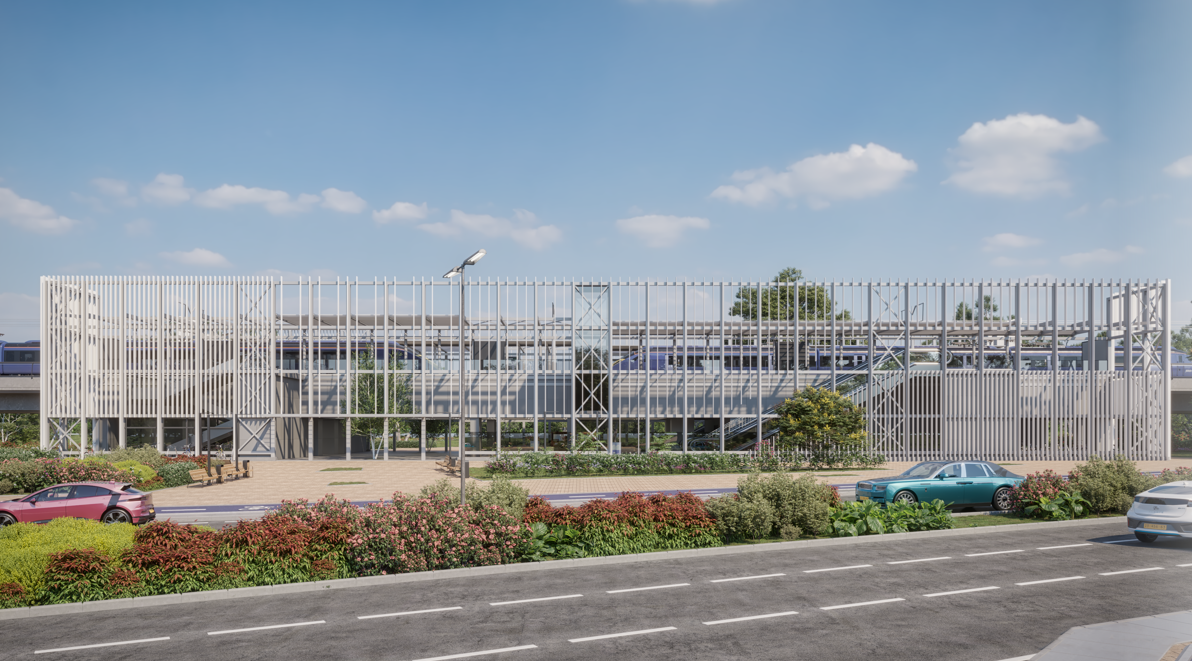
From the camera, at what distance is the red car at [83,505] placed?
19.0 m

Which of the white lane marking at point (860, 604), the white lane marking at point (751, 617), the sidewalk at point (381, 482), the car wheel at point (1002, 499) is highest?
the white lane marking at point (751, 617)

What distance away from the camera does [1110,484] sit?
772 inches

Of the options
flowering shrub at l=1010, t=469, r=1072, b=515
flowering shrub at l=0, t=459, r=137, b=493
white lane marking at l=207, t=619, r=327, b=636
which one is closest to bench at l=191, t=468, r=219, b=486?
flowering shrub at l=0, t=459, r=137, b=493

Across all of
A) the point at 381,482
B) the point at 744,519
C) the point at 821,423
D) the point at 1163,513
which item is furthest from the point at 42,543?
the point at 821,423

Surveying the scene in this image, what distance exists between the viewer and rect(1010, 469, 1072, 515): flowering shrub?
762 inches

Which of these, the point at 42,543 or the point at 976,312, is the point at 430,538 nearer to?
the point at 42,543

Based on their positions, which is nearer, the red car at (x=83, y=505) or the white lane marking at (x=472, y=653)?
the white lane marking at (x=472, y=653)

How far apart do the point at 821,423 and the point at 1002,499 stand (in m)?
13.9

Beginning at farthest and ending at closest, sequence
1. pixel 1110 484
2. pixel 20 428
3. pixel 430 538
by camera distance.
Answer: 1. pixel 20 428
2. pixel 1110 484
3. pixel 430 538

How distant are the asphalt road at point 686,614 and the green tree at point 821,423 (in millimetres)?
19212

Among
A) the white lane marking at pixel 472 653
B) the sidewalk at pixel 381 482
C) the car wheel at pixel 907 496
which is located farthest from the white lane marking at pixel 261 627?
the car wheel at pixel 907 496

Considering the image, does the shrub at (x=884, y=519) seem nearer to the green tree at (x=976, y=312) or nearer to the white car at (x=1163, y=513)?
the white car at (x=1163, y=513)

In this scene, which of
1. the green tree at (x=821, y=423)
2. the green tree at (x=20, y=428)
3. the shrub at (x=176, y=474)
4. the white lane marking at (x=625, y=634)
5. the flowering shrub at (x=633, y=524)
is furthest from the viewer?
the green tree at (x=20, y=428)

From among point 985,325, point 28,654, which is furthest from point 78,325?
point 985,325
